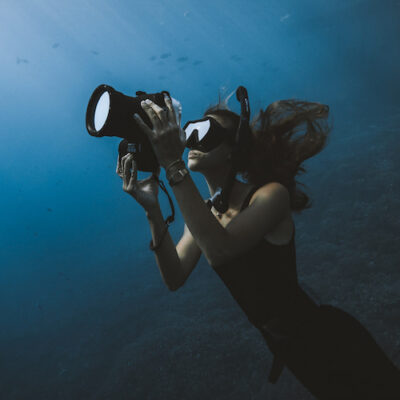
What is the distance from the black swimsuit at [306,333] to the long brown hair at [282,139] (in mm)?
182

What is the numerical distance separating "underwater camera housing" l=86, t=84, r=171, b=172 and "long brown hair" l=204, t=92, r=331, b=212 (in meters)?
0.41

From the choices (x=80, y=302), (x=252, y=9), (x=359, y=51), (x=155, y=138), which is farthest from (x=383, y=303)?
(x=252, y=9)

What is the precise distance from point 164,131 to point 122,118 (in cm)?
18

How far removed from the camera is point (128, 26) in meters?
78.5

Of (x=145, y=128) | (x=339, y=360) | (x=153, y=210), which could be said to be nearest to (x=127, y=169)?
(x=153, y=210)

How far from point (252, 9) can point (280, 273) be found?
103 meters

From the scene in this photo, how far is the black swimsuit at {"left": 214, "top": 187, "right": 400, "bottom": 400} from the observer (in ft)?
3.34

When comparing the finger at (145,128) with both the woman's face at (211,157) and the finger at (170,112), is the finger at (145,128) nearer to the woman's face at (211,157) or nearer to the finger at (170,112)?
the finger at (170,112)

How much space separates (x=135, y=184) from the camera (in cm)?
124

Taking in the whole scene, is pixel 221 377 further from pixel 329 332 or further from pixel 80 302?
pixel 80 302

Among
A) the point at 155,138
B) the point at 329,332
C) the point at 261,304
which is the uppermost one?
the point at 155,138

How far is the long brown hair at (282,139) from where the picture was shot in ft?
4.17

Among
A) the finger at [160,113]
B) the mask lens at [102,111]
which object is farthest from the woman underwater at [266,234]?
the mask lens at [102,111]

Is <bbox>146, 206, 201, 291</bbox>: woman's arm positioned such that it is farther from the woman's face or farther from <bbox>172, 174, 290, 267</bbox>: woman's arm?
<bbox>172, 174, 290, 267</bbox>: woman's arm
